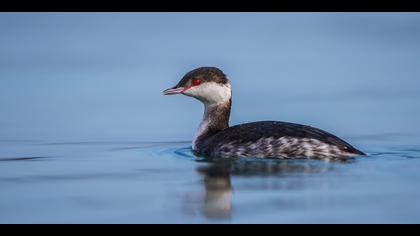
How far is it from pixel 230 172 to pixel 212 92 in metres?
2.68

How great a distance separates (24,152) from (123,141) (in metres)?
1.45

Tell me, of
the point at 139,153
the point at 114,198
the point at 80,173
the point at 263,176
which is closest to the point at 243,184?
the point at 263,176

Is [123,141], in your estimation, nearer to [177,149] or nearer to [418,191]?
[177,149]

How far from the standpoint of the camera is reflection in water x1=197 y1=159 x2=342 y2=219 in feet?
27.9

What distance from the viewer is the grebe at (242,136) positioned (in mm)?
10945

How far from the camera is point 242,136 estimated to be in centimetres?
1147

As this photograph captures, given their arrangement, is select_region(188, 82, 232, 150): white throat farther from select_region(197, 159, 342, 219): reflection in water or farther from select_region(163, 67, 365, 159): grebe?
select_region(197, 159, 342, 219): reflection in water

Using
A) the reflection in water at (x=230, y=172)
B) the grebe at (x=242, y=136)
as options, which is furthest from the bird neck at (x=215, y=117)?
the reflection in water at (x=230, y=172)

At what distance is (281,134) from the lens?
1117 cm

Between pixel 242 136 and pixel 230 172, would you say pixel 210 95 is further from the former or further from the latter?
pixel 230 172

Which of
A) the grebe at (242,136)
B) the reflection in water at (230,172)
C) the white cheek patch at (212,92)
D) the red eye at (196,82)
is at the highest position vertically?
the red eye at (196,82)

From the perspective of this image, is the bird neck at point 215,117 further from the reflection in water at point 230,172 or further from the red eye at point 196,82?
the reflection in water at point 230,172

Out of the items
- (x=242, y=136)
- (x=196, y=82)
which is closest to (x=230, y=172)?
(x=242, y=136)
